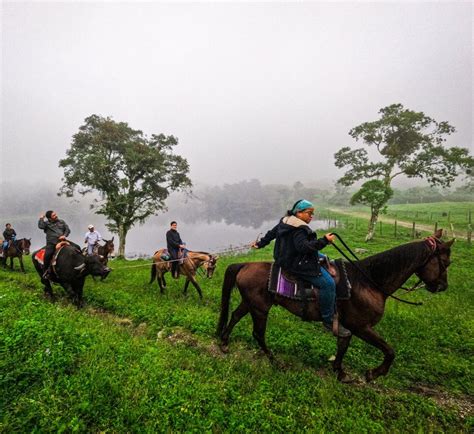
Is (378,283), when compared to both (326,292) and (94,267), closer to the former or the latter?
(326,292)

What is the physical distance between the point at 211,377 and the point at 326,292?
112 inches

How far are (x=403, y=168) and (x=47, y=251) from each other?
28.2m

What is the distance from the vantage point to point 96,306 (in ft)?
27.3

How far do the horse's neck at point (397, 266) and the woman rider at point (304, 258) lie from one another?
122 cm

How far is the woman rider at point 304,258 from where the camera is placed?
14.8 feet

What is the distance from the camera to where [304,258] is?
4734 mm

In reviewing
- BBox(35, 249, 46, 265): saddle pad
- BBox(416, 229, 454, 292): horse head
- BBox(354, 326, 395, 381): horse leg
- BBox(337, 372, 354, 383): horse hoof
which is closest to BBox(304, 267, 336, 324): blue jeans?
BBox(354, 326, 395, 381): horse leg

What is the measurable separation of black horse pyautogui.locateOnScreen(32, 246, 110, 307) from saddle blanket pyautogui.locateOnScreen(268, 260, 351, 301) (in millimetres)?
6298

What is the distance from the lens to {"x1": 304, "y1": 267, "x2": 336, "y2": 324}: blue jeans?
4.60 m

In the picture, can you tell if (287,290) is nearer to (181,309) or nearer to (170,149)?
(181,309)

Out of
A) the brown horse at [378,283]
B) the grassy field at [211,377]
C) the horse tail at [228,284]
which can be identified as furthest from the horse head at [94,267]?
the brown horse at [378,283]

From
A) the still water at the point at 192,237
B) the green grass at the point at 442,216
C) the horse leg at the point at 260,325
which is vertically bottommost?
the still water at the point at 192,237

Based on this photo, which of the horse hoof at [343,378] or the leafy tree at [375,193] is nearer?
the horse hoof at [343,378]

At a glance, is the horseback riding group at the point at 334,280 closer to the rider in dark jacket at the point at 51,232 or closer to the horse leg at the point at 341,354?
the horse leg at the point at 341,354
